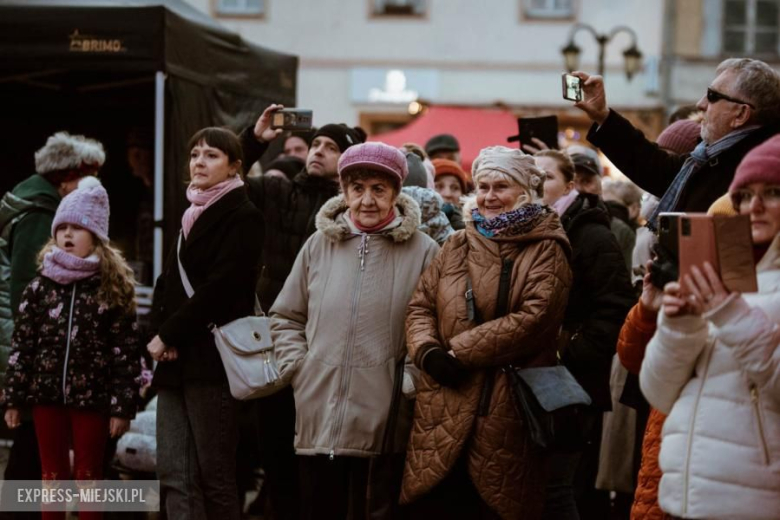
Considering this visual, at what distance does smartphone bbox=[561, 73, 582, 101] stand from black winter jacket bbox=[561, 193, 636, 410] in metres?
1.21

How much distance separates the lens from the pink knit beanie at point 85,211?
6465 mm

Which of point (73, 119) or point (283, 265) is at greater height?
point (73, 119)

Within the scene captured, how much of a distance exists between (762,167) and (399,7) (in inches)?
747

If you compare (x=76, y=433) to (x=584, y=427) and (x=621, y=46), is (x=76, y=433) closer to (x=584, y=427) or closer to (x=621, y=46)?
(x=584, y=427)

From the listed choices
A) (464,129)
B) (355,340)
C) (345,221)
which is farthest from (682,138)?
(464,129)

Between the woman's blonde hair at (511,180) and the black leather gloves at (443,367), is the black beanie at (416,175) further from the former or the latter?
the black leather gloves at (443,367)

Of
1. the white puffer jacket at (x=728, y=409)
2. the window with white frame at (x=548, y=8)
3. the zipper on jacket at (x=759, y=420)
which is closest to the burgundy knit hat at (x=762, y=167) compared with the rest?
the white puffer jacket at (x=728, y=409)

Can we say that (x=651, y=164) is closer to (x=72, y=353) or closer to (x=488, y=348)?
(x=488, y=348)

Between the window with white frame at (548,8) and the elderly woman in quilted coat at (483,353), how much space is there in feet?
56.5

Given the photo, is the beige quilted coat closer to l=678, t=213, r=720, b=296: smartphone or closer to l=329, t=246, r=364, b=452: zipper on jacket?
l=329, t=246, r=364, b=452: zipper on jacket

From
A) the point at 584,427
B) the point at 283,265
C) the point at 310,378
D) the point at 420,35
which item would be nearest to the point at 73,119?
the point at 283,265

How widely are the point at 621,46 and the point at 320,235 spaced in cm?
1733

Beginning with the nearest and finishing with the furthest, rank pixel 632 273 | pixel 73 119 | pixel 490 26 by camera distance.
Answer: pixel 632 273 → pixel 73 119 → pixel 490 26

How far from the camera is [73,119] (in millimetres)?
10836
